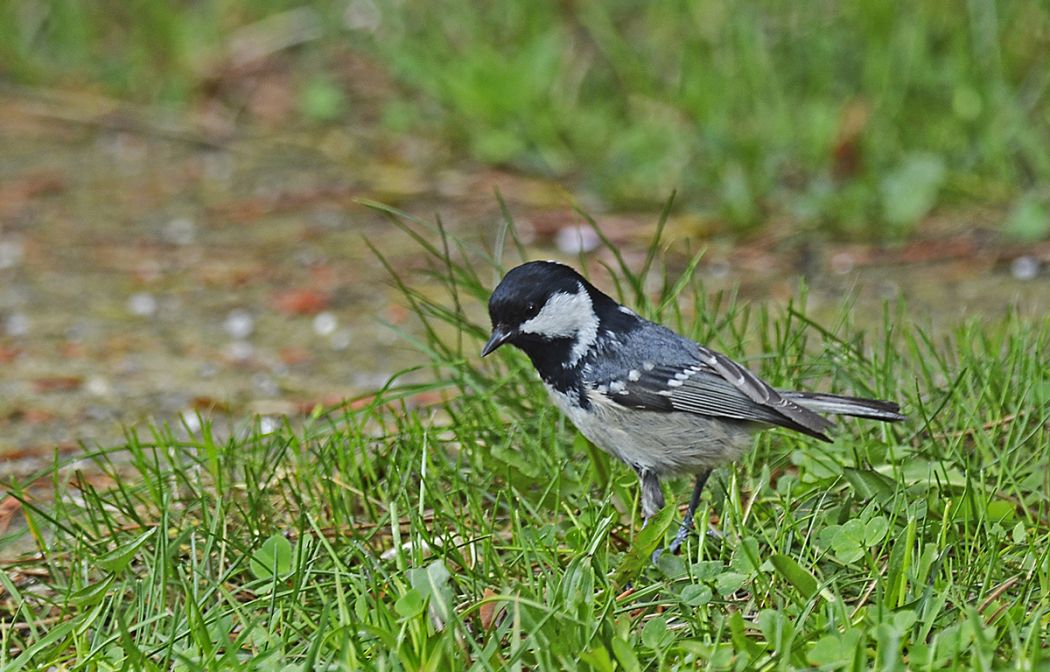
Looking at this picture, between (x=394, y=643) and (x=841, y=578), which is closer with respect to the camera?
(x=394, y=643)

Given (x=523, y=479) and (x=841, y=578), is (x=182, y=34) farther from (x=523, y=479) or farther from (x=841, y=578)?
(x=841, y=578)

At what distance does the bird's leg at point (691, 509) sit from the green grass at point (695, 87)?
2487 millimetres

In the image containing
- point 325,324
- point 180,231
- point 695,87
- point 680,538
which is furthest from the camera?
point 695,87

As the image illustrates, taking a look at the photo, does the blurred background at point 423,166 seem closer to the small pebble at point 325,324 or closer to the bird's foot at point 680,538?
the small pebble at point 325,324

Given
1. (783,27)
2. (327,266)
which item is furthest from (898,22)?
(327,266)

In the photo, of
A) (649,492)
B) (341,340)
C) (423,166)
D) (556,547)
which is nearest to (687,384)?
(649,492)

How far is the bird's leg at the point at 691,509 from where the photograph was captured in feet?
11.4

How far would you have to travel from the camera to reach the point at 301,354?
545 centimetres

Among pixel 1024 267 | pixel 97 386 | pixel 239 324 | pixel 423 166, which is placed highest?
pixel 423 166

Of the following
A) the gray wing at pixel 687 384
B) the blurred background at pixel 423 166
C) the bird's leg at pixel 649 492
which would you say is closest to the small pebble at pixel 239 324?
the blurred background at pixel 423 166

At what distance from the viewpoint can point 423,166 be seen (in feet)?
23.2

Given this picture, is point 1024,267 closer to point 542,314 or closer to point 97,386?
point 542,314

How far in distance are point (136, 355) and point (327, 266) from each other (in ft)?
3.52

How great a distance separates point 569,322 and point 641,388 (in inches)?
11.4
